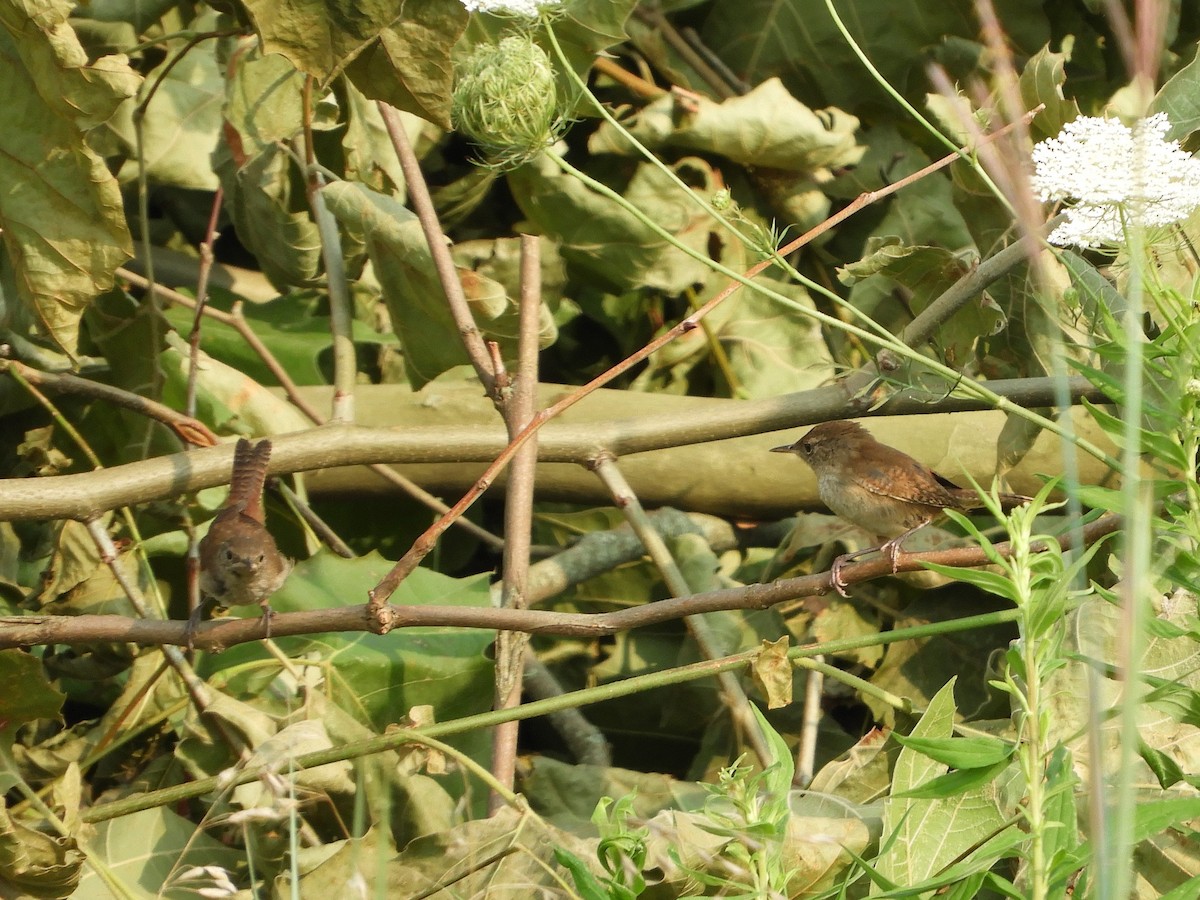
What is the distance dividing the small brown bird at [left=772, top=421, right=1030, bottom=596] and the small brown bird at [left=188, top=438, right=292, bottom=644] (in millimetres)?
1419

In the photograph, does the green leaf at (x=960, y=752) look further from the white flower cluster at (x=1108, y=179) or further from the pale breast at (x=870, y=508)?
the pale breast at (x=870, y=508)

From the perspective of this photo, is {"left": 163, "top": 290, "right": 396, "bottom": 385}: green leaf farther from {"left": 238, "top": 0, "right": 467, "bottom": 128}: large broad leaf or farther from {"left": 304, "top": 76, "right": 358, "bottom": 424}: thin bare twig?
{"left": 238, "top": 0, "right": 467, "bottom": 128}: large broad leaf

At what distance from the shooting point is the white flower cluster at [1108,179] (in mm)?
1528

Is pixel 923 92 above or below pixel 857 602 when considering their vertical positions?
above

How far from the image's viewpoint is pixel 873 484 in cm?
347

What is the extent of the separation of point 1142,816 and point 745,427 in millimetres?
1781

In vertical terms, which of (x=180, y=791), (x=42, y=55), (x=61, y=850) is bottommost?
(x=61, y=850)

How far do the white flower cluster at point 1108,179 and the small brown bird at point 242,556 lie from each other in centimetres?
195

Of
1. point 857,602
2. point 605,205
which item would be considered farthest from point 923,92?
point 857,602

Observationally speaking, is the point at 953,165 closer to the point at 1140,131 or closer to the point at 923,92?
the point at 923,92

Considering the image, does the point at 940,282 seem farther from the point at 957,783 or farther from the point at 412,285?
the point at 957,783

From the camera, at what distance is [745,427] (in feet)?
9.87

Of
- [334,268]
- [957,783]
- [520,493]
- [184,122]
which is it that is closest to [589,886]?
[957,783]

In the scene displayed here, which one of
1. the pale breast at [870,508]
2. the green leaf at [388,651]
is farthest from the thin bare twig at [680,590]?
the pale breast at [870,508]
